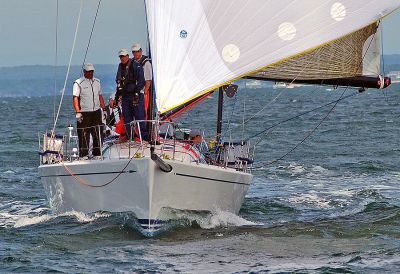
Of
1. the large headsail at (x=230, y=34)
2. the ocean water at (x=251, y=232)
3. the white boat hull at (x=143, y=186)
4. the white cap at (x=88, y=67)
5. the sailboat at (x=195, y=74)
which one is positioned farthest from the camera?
the white cap at (x=88, y=67)

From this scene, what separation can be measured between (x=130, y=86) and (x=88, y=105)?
1.34 metres

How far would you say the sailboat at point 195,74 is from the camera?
13.3 metres

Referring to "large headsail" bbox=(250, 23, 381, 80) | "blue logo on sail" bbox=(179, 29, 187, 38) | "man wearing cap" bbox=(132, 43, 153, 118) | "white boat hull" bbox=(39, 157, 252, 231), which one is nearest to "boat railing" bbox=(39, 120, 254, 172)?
"white boat hull" bbox=(39, 157, 252, 231)

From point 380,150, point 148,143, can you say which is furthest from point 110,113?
point 380,150

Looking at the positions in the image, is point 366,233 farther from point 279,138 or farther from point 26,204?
point 279,138

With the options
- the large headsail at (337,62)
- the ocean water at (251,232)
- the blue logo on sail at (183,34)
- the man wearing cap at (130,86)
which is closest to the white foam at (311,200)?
the ocean water at (251,232)

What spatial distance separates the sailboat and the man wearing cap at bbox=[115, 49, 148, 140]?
0.34 metres

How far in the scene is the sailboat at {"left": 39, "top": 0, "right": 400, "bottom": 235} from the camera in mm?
13320

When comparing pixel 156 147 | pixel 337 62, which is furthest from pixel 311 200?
pixel 156 147

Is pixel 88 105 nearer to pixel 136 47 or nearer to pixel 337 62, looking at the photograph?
pixel 136 47

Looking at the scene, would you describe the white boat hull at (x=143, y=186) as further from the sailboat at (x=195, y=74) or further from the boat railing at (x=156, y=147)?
the boat railing at (x=156, y=147)

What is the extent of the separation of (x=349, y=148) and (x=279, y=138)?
216 inches

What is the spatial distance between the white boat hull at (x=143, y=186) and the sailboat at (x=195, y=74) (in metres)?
0.02

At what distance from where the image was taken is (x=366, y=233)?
15398 mm
